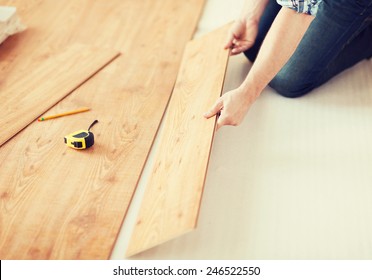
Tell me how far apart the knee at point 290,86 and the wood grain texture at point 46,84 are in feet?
2.73

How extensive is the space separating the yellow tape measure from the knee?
876 mm

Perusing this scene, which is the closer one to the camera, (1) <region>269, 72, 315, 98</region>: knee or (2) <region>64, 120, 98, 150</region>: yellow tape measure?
(2) <region>64, 120, 98, 150</region>: yellow tape measure

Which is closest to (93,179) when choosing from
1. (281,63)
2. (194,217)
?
(194,217)

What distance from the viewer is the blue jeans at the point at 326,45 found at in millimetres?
2002

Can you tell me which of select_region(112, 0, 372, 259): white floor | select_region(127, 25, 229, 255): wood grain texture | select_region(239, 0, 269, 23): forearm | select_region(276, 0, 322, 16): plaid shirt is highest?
select_region(276, 0, 322, 16): plaid shirt

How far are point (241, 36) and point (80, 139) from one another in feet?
3.21

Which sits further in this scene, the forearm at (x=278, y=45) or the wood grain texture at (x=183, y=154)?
the forearm at (x=278, y=45)

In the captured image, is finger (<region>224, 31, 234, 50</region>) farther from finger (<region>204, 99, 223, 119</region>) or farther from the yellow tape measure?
the yellow tape measure

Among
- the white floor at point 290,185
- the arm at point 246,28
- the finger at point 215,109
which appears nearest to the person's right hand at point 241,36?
the arm at point 246,28

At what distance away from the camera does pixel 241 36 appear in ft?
7.82

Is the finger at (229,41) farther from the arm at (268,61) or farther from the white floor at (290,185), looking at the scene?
the arm at (268,61)

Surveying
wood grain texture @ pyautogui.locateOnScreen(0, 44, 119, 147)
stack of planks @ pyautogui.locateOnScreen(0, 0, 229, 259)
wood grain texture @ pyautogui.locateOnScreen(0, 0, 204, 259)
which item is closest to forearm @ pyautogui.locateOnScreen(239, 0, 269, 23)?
stack of planks @ pyautogui.locateOnScreen(0, 0, 229, 259)

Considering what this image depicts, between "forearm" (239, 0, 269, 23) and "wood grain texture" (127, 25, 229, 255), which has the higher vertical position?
"forearm" (239, 0, 269, 23)

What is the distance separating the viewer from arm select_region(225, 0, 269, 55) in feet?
7.47
